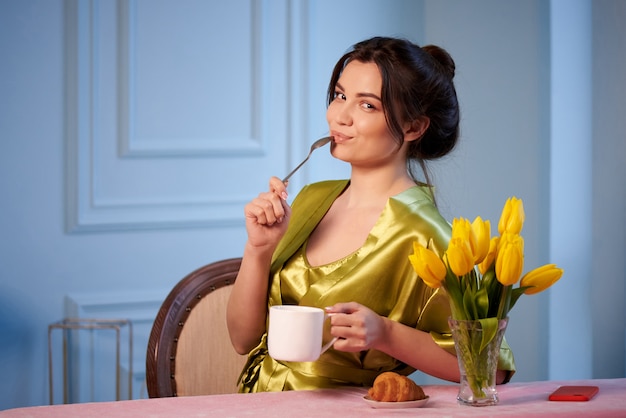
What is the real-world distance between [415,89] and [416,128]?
74 mm

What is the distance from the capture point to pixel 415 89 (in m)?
1.51

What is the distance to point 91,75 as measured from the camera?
2838mm

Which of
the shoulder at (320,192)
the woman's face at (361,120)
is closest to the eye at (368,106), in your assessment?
the woman's face at (361,120)

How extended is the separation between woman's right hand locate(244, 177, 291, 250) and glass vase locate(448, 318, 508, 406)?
38 centimetres

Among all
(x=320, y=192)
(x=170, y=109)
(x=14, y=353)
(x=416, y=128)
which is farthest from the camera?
(x=170, y=109)

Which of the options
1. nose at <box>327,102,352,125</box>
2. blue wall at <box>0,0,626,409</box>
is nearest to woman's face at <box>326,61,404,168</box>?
nose at <box>327,102,352,125</box>

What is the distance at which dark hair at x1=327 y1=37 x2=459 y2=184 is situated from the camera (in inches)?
58.7

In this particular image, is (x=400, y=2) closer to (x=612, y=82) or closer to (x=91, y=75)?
(x=612, y=82)

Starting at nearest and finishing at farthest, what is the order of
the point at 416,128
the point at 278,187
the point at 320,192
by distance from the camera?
the point at 278,187 → the point at 416,128 → the point at 320,192

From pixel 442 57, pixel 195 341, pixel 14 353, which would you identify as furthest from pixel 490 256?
pixel 14 353

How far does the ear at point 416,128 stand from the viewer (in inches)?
60.6

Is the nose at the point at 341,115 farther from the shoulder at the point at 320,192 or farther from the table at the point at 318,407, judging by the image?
the table at the point at 318,407

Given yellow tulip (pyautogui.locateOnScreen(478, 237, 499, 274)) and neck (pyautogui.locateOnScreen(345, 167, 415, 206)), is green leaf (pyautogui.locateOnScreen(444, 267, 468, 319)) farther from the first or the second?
neck (pyautogui.locateOnScreen(345, 167, 415, 206))

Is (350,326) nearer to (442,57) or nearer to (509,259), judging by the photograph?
(509,259)
